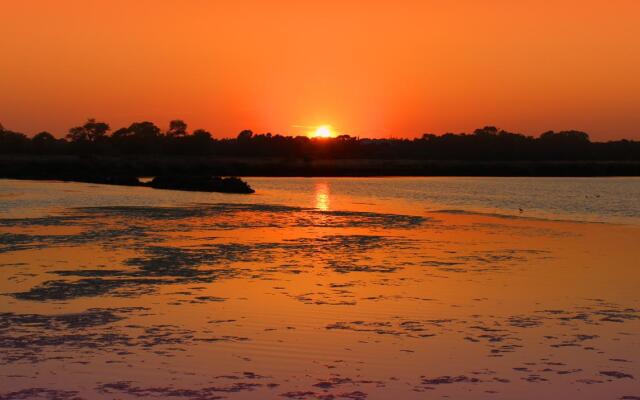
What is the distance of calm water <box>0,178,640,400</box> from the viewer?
827 cm

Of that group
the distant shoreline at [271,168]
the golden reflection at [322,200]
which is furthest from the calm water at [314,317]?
the distant shoreline at [271,168]

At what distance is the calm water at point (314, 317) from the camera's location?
27.1 ft

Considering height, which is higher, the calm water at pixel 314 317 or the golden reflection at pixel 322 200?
the calm water at pixel 314 317

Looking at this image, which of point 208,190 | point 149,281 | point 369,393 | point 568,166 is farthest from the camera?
point 568,166

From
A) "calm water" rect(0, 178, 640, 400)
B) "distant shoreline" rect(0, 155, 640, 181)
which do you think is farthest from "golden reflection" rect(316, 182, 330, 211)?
"distant shoreline" rect(0, 155, 640, 181)

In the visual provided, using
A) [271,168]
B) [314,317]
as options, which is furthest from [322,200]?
[271,168]

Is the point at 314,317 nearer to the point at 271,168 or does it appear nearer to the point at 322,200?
the point at 322,200

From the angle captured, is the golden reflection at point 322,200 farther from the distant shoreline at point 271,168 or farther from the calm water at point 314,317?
the distant shoreline at point 271,168

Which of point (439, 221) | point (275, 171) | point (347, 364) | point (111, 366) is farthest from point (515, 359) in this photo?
point (275, 171)

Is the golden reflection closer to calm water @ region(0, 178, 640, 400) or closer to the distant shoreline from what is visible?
calm water @ region(0, 178, 640, 400)

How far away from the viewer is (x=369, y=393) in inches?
312

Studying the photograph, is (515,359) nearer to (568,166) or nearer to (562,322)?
(562,322)

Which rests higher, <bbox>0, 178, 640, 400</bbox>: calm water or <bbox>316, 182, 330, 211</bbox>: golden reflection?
<bbox>0, 178, 640, 400</bbox>: calm water

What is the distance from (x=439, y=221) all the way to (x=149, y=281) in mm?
→ 19113
